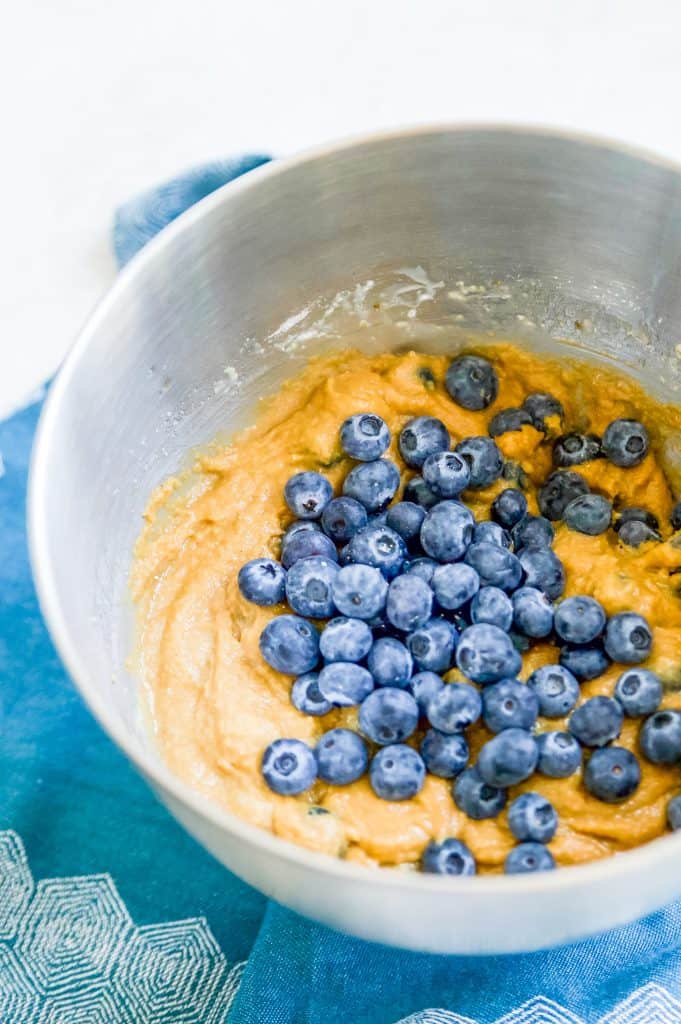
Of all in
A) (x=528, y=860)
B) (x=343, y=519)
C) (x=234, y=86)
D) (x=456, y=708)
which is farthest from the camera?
(x=234, y=86)

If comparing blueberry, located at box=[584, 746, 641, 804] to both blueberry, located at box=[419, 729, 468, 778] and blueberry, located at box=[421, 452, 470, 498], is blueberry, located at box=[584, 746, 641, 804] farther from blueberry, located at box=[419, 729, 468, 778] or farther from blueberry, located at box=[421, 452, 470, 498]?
blueberry, located at box=[421, 452, 470, 498]

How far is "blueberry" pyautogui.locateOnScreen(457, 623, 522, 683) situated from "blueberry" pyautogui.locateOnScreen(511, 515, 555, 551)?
22cm

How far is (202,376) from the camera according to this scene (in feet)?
6.32

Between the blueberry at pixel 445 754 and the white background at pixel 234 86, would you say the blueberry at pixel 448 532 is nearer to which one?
the blueberry at pixel 445 754

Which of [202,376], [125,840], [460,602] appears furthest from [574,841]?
[202,376]

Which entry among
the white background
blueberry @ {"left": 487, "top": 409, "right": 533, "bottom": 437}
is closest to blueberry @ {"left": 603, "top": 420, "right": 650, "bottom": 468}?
blueberry @ {"left": 487, "top": 409, "right": 533, "bottom": 437}

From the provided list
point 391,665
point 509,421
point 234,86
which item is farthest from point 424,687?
point 234,86

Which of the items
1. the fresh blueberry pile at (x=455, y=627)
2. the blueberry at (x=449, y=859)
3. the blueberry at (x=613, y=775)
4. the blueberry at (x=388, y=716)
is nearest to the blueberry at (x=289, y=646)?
the fresh blueberry pile at (x=455, y=627)

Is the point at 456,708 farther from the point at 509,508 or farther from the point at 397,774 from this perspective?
the point at 509,508

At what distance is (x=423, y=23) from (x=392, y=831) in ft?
6.81

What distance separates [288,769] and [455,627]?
1.21ft

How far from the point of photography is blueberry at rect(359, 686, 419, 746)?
168 cm

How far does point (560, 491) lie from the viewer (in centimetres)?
194

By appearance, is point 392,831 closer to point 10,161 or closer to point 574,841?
point 574,841
